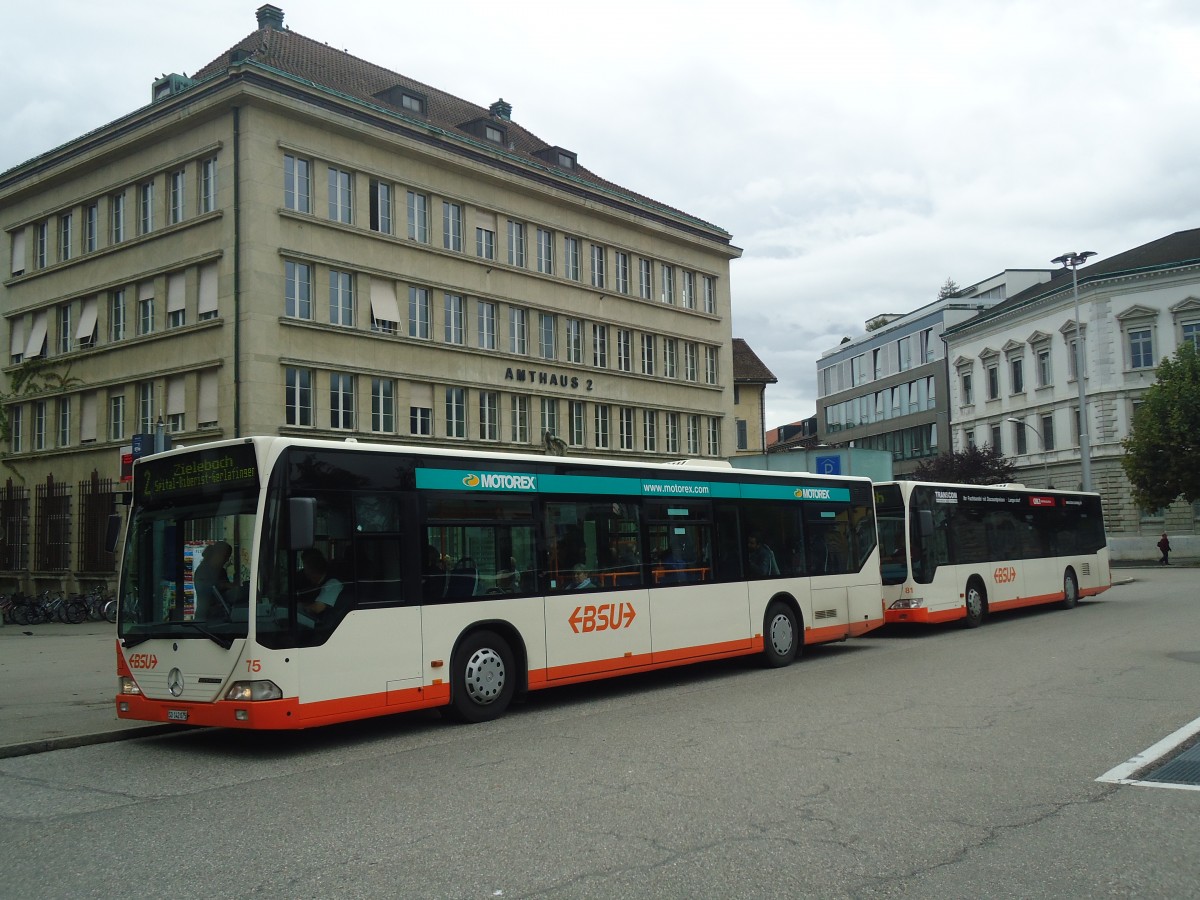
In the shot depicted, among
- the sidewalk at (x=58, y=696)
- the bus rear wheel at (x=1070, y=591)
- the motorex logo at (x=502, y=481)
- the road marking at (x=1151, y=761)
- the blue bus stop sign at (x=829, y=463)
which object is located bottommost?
the road marking at (x=1151, y=761)

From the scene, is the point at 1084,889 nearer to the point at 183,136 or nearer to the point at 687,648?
the point at 687,648

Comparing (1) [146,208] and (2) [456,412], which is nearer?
(1) [146,208]

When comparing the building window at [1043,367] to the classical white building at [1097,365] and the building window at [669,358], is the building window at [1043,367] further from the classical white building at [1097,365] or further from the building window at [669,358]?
the building window at [669,358]

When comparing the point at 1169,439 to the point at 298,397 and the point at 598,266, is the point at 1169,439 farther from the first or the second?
the point at 298,397

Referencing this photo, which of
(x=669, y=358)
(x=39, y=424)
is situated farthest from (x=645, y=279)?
(x=39, y=424)

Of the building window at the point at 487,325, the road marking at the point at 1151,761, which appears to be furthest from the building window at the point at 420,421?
the road marking at the point at 1151,761

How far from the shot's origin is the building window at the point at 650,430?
4512cm

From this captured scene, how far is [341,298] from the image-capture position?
34.1m

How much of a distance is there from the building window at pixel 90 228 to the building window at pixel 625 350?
Result: 62.8 feet

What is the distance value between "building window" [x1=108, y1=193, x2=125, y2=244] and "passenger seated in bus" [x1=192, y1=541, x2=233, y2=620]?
29789 millimetres

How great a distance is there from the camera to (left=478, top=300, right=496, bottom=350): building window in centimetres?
3844

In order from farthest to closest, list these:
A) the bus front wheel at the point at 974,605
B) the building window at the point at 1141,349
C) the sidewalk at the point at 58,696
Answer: the building window at the point at 1141,349, the bus front wheel at the point at 974,605, the sidewalk at the point at 58,696

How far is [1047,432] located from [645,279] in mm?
35407

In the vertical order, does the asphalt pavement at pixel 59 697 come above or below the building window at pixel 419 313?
below
